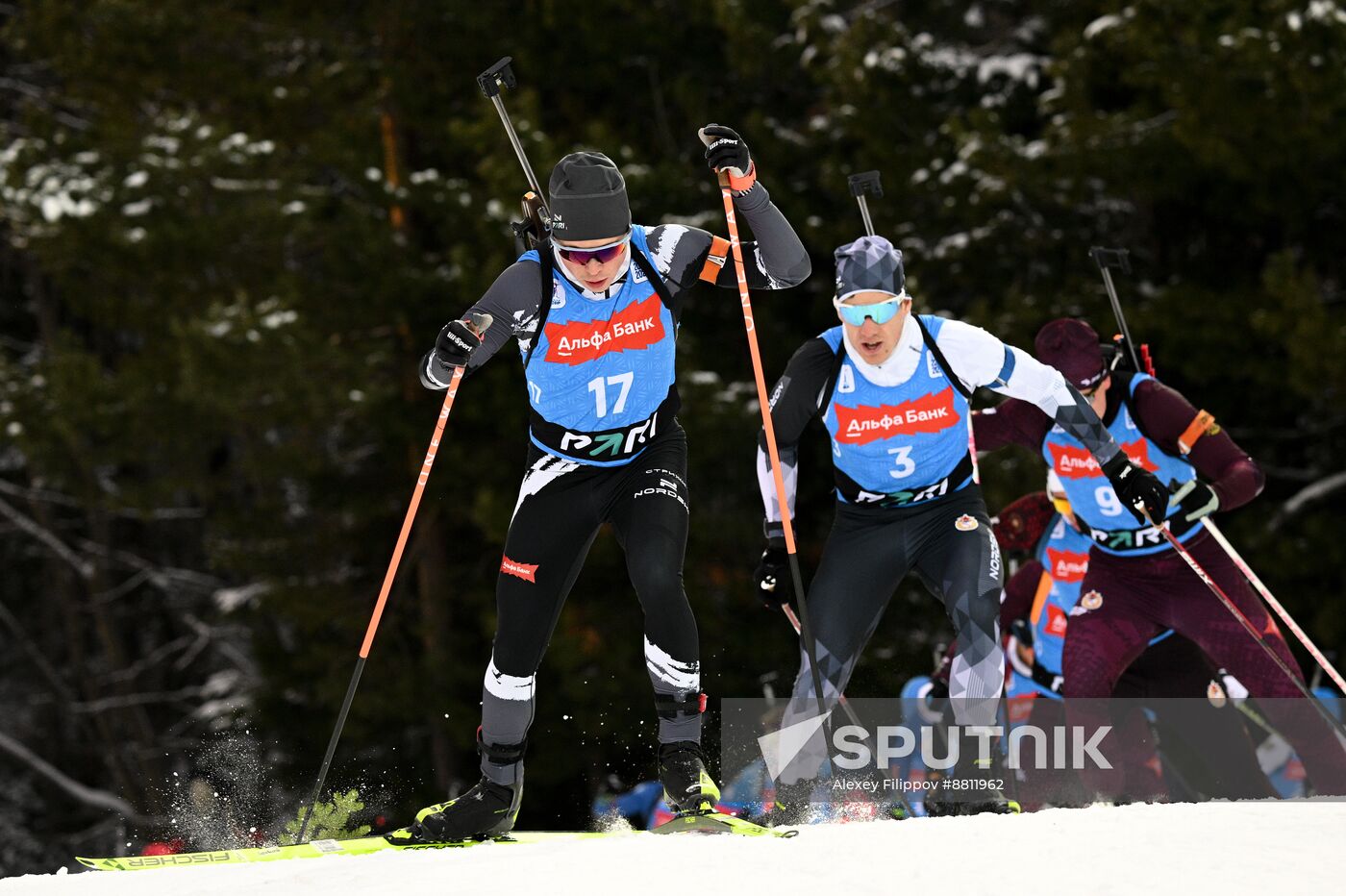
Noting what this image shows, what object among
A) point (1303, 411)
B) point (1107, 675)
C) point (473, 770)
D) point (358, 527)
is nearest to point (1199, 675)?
point (1107, 675)

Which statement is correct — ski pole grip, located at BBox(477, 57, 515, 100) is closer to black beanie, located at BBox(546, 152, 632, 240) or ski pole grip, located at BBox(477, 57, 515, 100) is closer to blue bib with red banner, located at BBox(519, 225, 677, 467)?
black beanie, located at BBox(546, 152, 632, 240)

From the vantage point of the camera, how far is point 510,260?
42.4 ft

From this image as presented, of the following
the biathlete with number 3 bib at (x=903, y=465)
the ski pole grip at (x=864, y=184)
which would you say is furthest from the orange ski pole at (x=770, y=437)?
the ski pole grip at (x=864, y=184)

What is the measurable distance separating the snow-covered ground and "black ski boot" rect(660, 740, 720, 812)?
0.21 metres

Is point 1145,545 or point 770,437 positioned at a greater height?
point 770,437

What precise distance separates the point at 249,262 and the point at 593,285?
10493mm

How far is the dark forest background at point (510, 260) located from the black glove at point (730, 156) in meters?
6.69

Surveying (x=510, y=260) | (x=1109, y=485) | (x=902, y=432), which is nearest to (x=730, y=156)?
(x=902, y=432)

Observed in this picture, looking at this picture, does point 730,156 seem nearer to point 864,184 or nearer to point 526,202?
point 526,202

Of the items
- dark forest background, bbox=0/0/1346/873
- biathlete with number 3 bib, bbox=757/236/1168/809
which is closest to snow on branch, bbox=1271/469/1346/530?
dark forest background, bbox=0/0/1346/873

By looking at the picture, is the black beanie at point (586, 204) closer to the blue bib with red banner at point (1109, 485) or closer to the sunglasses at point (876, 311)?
the sunglasses at point (876, 311)

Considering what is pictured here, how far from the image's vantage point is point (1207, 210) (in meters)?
12.7

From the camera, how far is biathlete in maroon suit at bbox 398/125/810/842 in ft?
15.4

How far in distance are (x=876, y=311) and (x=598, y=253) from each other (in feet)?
3.34
